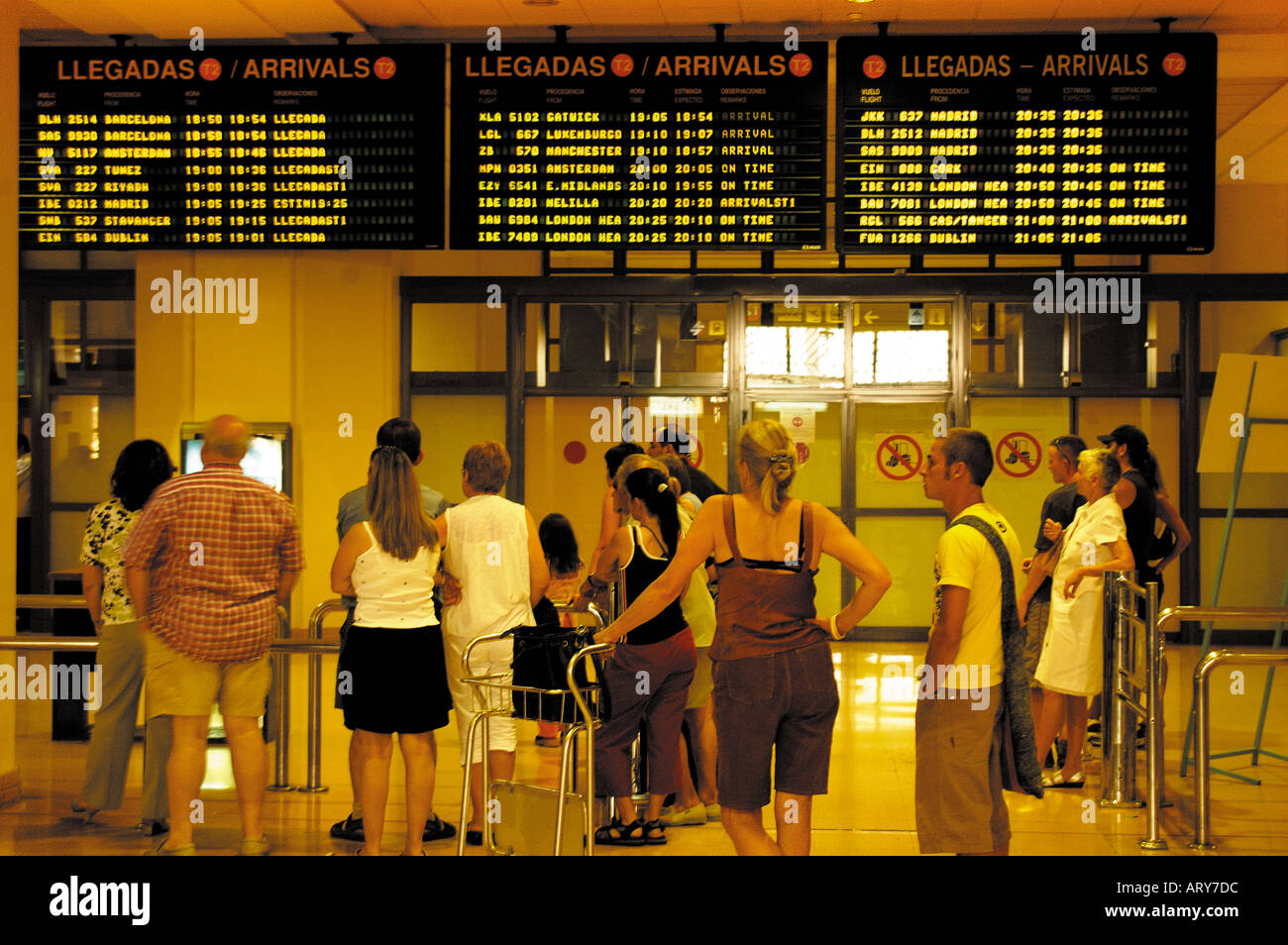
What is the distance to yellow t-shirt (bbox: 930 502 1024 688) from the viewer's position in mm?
3652

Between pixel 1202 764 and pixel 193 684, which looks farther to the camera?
pixel 1202 764

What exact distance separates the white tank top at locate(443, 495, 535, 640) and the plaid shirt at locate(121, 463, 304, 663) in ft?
2.27

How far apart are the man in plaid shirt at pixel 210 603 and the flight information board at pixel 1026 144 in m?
3.46

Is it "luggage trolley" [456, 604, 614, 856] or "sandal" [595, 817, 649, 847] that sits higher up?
"luggage trolley" [456, 604, 614, 856]

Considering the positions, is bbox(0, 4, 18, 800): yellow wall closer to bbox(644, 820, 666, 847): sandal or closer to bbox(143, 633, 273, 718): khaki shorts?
bbox(143, 633, 273, 718): khaki shorts

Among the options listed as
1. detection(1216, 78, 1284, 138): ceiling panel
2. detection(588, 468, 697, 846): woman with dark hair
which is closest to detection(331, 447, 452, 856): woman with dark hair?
detection(588, 468, 697, 846): woman with dark hair

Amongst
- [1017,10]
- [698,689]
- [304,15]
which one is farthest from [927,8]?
[698,689]

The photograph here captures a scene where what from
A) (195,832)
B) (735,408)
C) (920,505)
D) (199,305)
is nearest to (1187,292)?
(920,505)

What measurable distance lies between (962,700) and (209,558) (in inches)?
108

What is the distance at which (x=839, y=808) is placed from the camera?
5.48 metres

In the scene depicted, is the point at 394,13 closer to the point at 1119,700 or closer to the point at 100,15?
the point at 100,15

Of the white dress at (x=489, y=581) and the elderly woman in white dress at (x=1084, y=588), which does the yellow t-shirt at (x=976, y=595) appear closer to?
the white dress at (x=489, y=581)
